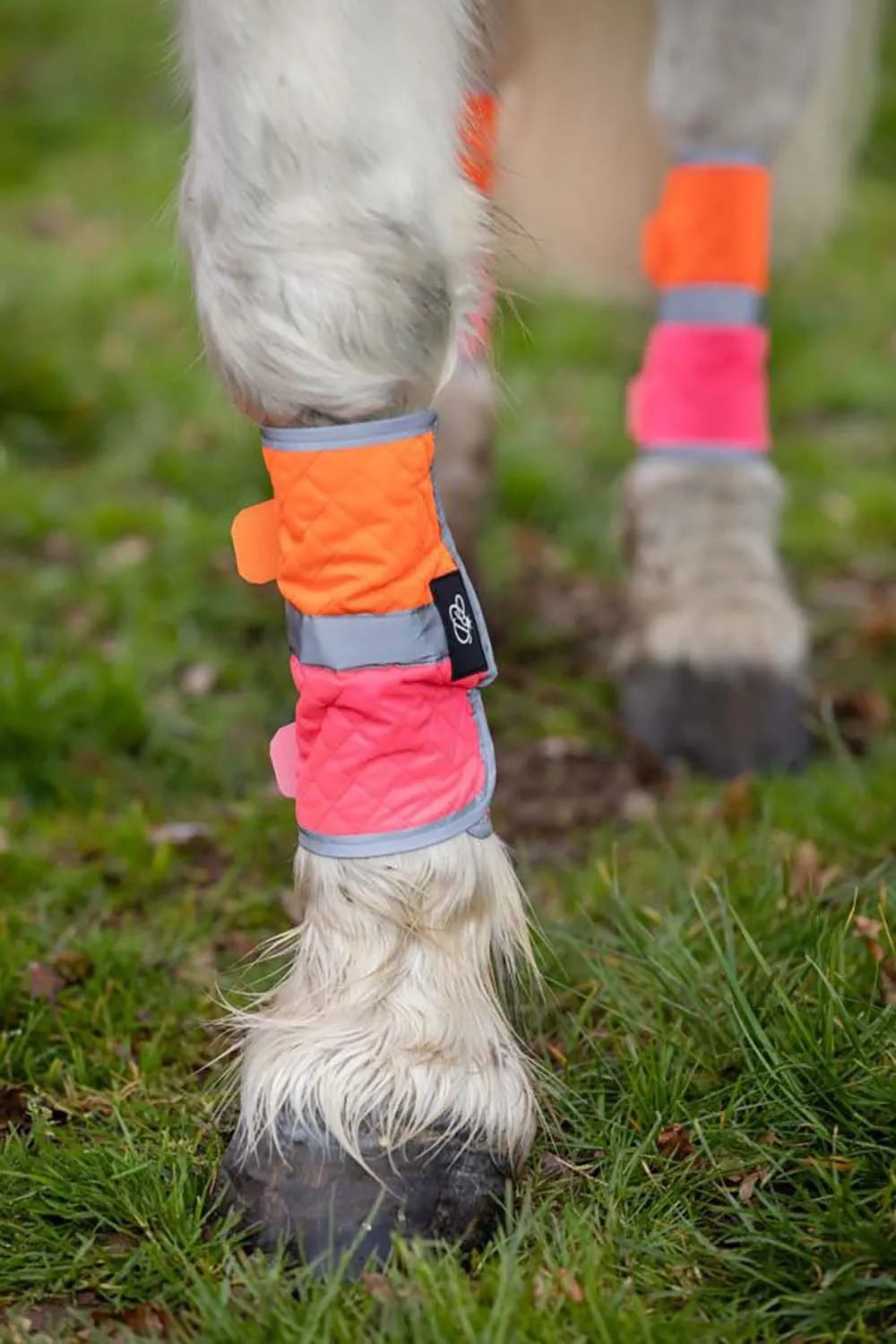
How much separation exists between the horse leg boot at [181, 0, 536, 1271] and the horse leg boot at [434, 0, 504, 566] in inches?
A: 2.1

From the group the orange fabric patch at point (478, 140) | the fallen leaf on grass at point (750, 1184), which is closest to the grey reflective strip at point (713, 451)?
the orange fabric patch at point (478, 140)

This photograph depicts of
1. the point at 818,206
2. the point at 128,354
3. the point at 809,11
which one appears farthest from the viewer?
the point at 128,354

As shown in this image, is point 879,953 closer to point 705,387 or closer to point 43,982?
point 43,982

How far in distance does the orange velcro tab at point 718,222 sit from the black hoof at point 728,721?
74 cm

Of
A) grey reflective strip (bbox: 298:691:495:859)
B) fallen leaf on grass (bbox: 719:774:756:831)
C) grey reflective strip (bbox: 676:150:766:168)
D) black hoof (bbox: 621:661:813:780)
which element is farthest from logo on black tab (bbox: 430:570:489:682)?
grey reflective strip (bbox: 676:150:766:168)

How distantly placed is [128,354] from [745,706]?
266 centimetres

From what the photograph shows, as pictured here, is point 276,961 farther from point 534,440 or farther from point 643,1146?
point 534,440

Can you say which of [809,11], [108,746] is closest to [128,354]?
[108,746]

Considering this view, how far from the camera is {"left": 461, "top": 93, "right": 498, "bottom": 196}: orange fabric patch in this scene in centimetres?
167

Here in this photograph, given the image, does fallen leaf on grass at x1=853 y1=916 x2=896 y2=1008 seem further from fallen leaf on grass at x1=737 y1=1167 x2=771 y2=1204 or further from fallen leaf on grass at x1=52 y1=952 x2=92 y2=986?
fallen leaf on grass at x1=52 y1=952 x2=92 y2=986

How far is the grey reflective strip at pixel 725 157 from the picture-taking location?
9.77ft

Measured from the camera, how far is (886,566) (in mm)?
4047

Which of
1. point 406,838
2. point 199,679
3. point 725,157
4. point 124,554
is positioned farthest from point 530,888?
point 124,554

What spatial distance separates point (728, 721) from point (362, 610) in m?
1.48
